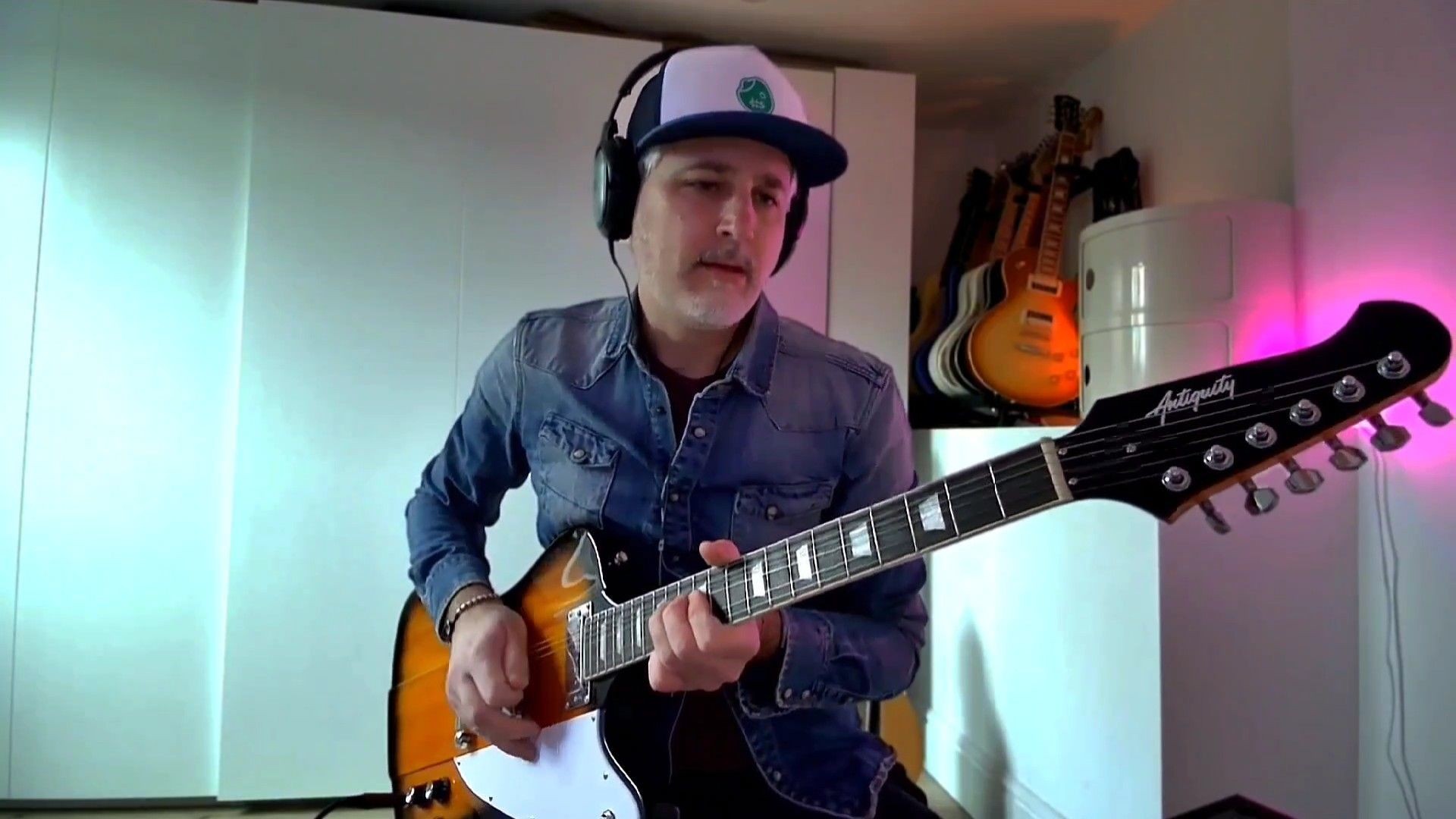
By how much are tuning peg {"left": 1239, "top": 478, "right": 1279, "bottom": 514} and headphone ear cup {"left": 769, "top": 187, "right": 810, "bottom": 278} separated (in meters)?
0.56

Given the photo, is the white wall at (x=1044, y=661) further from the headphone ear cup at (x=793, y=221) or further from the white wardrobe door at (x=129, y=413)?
the white wardrobe door at (x=129, y=413)

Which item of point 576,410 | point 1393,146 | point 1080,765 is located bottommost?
point 1080,765

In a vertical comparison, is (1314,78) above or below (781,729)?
above

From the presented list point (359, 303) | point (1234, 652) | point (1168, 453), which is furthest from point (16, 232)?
point (1234, 652)

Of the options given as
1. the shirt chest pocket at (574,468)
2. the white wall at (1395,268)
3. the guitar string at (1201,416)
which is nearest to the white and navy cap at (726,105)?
the shirt chest pocket at (574,468)

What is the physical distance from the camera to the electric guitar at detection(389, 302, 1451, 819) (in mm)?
493

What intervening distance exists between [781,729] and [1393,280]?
40.5 inches

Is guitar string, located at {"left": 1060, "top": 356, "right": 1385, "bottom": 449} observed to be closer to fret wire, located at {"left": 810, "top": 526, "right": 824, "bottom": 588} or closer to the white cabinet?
fret wire, located at {"left": 810, "top": 526, "right": 824, "bottom": 588}

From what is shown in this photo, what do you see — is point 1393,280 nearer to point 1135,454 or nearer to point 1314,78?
point 1314,78

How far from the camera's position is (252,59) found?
172 centimetres

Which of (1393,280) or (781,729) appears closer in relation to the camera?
(781,729)

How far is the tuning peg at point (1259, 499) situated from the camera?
498mm

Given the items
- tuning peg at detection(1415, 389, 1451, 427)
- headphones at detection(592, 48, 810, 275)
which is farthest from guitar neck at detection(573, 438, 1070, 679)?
headphones at detection(592, 48, 810, 275)

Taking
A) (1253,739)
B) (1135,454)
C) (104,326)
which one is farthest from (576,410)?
(104,326)
